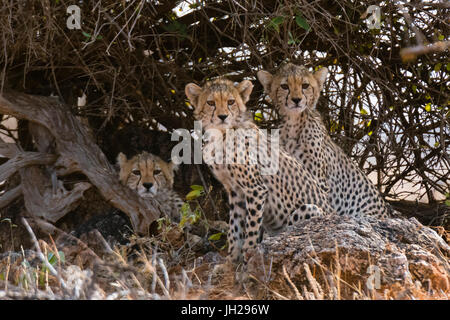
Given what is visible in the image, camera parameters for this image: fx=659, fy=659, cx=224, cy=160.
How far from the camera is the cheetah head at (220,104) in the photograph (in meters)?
3.93

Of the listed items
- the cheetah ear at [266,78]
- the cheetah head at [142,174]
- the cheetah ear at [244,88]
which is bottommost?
the cheetah head at [142,174]

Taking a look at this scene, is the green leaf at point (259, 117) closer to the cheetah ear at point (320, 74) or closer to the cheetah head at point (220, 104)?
the cheetah ear at point (320, 74)

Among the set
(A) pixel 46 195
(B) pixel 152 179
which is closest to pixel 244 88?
(B) pixel 152 179

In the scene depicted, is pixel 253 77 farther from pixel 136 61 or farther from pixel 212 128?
pixel 212 128

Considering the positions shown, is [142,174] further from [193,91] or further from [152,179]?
[193,91]

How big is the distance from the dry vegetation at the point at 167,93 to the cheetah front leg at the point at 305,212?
0.56m

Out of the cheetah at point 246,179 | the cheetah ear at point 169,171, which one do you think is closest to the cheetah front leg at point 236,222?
the cheetah at point 246,179

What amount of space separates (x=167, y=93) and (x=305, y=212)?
158 centimetres

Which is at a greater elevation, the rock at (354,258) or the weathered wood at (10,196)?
the weathered wood at (10,196)

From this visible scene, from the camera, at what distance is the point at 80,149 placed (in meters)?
4.64

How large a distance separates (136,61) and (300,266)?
2403mm

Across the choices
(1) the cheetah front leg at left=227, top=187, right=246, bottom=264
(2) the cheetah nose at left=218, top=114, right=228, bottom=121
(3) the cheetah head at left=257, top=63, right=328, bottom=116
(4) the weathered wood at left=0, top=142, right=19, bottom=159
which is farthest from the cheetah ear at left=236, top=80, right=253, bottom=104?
(4) the weathered wood at left=0, top=142, right=19, bottom=159

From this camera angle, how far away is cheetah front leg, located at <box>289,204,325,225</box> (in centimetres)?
407
